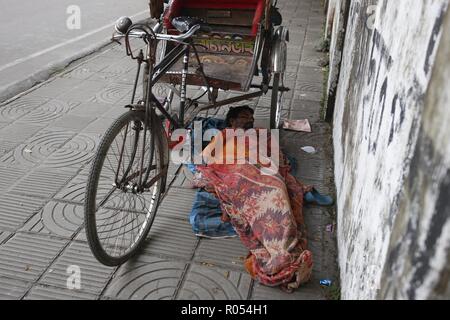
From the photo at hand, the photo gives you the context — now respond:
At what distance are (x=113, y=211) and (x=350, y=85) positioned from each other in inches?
79.4

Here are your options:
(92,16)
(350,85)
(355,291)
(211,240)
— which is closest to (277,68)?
(350,85)

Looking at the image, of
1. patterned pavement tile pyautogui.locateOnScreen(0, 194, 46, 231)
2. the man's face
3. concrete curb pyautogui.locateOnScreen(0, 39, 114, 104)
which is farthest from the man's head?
concrete curb pyautogui.locateOnScreen(0, 39, 114, 104)

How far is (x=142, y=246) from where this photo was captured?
292cm

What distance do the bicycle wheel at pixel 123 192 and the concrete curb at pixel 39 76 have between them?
2.59m

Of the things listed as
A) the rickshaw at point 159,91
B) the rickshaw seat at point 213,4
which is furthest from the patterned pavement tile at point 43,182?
the rickshaw seat at point 213,4

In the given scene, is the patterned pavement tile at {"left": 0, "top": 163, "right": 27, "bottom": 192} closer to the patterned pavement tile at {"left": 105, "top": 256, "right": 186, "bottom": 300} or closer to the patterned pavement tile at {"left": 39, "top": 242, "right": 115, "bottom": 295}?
the patterned pavement tile at {"left": 39, "top": 242, "right": 115, "bottom": 295}

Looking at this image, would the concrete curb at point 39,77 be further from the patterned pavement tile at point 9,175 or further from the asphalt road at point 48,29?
the patterned pavement tile at point 9,175

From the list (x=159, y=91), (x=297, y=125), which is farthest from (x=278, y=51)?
(x=159, y=91)

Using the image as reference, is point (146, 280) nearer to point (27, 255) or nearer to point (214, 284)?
point (214, 284)

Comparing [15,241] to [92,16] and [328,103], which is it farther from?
[92,16]

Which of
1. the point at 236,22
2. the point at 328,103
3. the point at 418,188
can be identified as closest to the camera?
the point at 418,188

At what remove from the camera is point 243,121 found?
3.72m

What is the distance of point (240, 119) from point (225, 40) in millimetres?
879

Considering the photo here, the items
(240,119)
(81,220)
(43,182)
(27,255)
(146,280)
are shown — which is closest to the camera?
(146,280)
